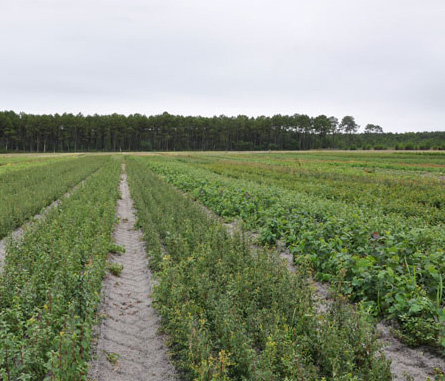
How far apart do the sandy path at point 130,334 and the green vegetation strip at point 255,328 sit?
247mm

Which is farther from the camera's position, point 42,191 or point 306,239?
point 42,191

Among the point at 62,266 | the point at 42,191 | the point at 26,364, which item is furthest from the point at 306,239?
the point at 42,191

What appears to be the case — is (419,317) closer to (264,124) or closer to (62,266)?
(62,266)

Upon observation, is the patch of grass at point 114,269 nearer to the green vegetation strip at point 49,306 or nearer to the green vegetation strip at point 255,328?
the green vegetation strip at point 49,306

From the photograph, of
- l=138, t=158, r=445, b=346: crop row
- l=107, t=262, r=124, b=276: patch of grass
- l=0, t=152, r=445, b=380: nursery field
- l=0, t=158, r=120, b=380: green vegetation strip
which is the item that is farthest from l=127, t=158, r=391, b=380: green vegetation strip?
l=0, t=158, r=120, b=380: green vegetation strip

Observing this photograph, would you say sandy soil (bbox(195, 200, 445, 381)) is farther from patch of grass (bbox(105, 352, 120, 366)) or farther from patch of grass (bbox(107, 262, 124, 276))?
patch of grass (bbox(107, 262, 124, 276))

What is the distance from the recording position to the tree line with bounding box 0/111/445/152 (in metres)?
94.9

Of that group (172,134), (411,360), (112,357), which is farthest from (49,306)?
(172,134)

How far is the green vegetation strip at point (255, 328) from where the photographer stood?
3.02 metres

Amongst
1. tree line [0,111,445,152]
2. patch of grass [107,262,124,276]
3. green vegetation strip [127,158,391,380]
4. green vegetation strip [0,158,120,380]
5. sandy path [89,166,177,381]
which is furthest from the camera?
tree line [0,111,445,152]

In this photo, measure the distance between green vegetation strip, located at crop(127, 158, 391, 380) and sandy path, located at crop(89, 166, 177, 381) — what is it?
247 mm

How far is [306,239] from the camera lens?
6.86 m

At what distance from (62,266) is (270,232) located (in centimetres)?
486

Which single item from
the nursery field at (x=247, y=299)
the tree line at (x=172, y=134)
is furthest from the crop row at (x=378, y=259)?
the tree line at (x=172, y=134)
